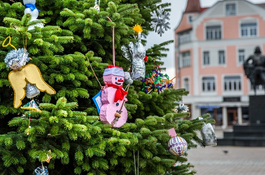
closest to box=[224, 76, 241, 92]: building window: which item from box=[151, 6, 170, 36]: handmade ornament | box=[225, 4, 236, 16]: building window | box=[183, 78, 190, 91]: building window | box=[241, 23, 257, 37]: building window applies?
box=[183, 78, 190, 91]: building window

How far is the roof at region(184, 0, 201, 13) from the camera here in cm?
4159

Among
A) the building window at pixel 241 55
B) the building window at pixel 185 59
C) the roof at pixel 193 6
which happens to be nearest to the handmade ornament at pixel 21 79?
the building window at pixel 241 55

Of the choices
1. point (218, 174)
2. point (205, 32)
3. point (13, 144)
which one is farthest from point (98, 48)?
point (205, 32)

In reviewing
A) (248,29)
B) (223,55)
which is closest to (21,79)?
(223,55)

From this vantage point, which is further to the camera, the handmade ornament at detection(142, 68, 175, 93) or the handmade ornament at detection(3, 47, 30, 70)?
the handmade ornament at detection(142, 68, 175, 93)

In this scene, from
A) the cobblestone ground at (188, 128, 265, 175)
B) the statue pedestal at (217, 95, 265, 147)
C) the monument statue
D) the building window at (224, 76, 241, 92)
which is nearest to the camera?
the cobblestone ground at (188, 128, 265, 175)

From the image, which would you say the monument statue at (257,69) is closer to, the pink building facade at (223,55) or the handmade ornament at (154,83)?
the handmade ornament at (154,83)

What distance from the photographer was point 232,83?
37875 millimetres

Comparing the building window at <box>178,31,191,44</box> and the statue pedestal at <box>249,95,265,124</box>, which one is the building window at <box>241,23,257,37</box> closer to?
the building window at <box>178,31,191,44</box>

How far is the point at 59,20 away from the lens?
11.6ft

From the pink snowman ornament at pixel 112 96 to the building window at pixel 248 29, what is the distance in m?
36.9

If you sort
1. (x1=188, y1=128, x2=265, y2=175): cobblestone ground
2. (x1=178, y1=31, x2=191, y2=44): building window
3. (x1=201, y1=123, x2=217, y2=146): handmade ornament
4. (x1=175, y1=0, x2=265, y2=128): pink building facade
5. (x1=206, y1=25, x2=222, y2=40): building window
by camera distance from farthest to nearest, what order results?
1. (x1=178, y1=31, x2=191, y2=44): building window
2. (x1=206, y1=25, x2=222, y2=40): building window
3. (x1=175, y1=0, x2=265, y2=128): pink building facade
4. (x1=188, y1=128, x2=265, y2=175): cobblestone ground
5. (x1=201, y1=123, x2=217, y2=146): handmade ornament

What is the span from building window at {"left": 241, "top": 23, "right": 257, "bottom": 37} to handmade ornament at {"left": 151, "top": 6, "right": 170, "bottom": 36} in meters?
35.2

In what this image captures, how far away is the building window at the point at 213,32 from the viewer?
126 feet
